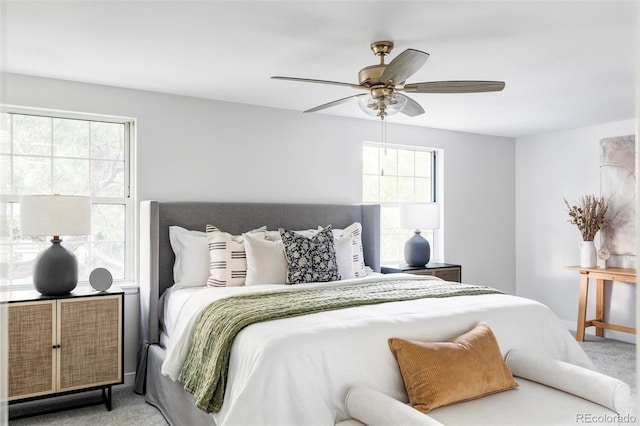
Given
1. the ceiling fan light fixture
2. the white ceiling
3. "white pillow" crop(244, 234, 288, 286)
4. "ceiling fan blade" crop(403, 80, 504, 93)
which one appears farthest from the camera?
"white pillow" crop(244, 234, 288, 286)

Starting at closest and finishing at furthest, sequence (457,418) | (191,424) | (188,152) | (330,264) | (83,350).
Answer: (457,418) → (191,424) → (83,350) → (330,264) → (188,152)

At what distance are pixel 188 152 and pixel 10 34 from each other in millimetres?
1599

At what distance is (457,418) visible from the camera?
207 centimetres

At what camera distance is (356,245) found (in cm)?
430

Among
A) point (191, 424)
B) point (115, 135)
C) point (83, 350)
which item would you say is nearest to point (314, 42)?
point (115, 135)

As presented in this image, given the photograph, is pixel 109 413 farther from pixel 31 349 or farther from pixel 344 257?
pixel 344 257

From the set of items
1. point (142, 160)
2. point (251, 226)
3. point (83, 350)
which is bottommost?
point (83, 350)

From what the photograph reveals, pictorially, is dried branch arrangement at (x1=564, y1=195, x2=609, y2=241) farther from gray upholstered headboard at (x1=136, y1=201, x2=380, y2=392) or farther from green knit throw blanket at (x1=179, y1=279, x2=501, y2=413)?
green knit throw blanket at (x1=179, y1=279, x2=501, y2=413)

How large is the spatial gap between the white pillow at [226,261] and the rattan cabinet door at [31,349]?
1.08 metres

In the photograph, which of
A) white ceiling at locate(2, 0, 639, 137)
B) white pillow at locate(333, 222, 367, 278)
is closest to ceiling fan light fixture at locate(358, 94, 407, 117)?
white ceiling at locate(2, 0, 639, 137)

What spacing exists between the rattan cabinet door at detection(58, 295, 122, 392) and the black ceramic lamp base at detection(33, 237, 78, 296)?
0.34 ft

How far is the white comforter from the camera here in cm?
211

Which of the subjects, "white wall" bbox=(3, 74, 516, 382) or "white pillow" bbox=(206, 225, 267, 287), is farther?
"white wall" bbox=(3, 74, 516, 382)

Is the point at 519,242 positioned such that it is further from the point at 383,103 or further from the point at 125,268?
the point at 125,268
